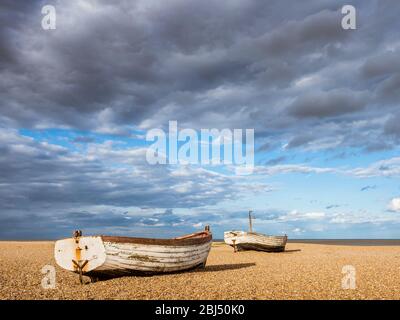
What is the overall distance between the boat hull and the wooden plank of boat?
791 inches

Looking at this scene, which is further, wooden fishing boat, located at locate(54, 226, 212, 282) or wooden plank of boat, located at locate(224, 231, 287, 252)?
wooden plank of boat, located at locate(224, 231, 287, 252)

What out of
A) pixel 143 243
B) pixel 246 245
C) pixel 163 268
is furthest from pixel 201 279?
pixel 246 245

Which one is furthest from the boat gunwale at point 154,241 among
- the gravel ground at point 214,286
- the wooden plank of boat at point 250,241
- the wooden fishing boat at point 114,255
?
the wooden plank of boat at point 250,241

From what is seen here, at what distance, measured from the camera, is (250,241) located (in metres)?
38.3

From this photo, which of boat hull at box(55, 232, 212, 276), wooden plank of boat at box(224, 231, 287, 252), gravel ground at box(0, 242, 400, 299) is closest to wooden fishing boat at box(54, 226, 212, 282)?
boat hull at box(55, 232, 212, 276)

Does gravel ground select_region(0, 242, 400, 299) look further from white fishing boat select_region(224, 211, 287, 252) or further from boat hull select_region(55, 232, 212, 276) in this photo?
white fishing boat select_region(224, 211, 287, 252)

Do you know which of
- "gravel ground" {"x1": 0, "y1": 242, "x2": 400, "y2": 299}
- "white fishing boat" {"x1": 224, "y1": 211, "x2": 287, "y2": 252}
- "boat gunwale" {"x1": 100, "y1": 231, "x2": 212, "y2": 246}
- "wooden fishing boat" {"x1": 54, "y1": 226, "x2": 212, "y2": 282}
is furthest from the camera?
"white fishing boat" {"x1": 224, "y1": 211, "x2": 287, "y2": 252}

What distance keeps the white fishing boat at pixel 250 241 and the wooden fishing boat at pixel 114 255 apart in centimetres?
2027

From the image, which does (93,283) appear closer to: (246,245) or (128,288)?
(128,288)

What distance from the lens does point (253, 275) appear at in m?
19.4

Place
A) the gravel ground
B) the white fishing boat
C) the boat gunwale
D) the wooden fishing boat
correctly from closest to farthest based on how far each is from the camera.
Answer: the gravel ground
the wooden fishing boat
the boat gunwale
the white fishing boat

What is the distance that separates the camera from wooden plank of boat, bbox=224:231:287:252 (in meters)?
38.2

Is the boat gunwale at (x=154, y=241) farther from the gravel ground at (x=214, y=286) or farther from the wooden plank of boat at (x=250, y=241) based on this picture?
the wooden plank of boat at (x=250, y=241)
